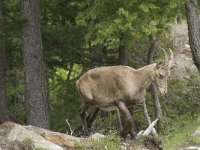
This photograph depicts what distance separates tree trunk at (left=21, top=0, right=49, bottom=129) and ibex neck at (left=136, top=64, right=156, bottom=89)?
3.72 metres

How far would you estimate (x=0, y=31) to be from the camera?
13797 mm

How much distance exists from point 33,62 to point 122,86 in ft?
12.3

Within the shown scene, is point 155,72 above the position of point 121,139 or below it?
above

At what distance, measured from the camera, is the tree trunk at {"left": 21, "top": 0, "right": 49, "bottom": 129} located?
523 inches

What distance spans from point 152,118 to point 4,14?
200 inches

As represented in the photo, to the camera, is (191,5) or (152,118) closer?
(191,5)

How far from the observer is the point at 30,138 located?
29.2 ft

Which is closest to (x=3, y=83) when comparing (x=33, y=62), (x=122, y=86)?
(x=33, y=62)

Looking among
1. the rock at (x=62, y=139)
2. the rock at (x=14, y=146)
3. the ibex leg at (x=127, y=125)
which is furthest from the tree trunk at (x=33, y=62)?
the rock at (x=14, y=146)

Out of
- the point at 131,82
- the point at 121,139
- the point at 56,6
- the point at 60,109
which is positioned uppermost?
the point at 56,6

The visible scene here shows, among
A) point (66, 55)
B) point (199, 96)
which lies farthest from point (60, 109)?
point (199, 96)

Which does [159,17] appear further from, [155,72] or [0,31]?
[0,31]

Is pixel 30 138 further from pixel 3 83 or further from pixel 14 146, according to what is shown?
pixel 3 83

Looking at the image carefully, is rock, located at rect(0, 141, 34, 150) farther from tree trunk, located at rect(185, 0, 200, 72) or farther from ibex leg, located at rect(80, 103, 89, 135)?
tree trunk, located at rect(185, 0, 200, 72)
